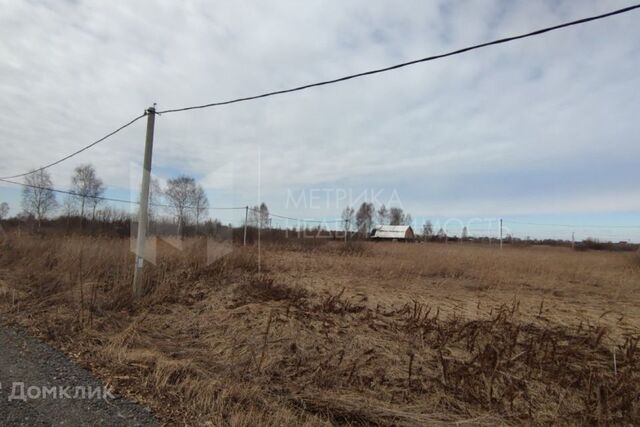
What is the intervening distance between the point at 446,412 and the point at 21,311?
665cm

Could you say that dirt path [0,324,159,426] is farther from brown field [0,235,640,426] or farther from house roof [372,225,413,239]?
house roof [372,225,413,239]

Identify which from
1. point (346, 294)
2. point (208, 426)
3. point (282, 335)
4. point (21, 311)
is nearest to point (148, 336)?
point (282, 335)

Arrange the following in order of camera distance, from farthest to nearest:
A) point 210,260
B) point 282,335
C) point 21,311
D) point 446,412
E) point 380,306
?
point 210,260
point 380,306
point 21,311
point 282,335
point 446,412

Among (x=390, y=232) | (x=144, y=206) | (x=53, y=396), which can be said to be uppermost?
(x=390, y=232)

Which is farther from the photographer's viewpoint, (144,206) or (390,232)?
(390,232)

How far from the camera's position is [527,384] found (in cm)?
391

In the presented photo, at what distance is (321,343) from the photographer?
498 centimetres

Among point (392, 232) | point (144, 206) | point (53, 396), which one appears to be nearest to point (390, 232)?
point (392, 232)

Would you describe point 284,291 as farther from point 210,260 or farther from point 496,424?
point 496,424

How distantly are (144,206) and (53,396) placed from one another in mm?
4192

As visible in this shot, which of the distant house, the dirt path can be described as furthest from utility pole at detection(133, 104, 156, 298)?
the distant house

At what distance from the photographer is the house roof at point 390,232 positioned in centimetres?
6247

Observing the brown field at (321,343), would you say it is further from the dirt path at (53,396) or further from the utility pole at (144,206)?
the utility pole at (144,206)

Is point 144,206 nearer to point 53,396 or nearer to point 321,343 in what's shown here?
point 53,396
